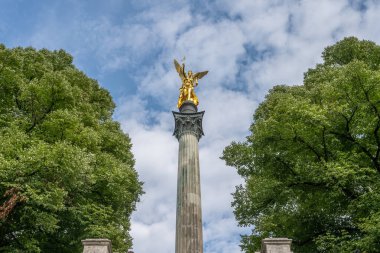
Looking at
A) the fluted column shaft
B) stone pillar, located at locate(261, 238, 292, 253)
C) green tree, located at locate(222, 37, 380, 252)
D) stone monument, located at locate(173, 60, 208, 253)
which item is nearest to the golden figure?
stone monument, located at locate(173, 60, 208, 253)

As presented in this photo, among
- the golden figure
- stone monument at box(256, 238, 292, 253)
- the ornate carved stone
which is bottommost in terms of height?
stone monument at box(256, 238, 292, 253)

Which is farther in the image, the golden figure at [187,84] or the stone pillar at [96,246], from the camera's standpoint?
the golden figure at [187,84]

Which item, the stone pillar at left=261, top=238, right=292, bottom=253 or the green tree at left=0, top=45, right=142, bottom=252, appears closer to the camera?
the stone pillar at left=261, top=238, right=292, bottom=253

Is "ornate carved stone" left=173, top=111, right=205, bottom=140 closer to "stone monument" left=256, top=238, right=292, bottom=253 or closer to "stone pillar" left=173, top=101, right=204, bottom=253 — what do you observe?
"stone pillar" left=173, top=101, right=204, bottom=253

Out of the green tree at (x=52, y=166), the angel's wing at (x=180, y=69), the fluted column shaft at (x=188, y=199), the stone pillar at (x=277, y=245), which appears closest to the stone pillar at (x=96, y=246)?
the green tree at (x=52, y=166)

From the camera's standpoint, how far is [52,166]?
47.5 ft

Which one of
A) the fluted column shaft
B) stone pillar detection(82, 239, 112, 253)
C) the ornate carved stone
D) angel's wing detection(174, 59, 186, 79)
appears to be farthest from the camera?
angel's wing detection(174, 59, 186, 79)

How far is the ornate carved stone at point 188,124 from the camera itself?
21.3m

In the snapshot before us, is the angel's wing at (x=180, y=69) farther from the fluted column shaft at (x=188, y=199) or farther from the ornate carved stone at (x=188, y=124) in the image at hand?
the fluted column shaft at (x=188, y=199)

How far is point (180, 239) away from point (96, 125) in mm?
7291

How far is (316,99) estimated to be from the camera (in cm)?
2000

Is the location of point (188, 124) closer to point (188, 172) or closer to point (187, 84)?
point (188, 172)

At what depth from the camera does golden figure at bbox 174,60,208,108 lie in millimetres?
23828

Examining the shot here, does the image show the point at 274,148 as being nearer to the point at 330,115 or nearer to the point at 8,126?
the point at 330,115
